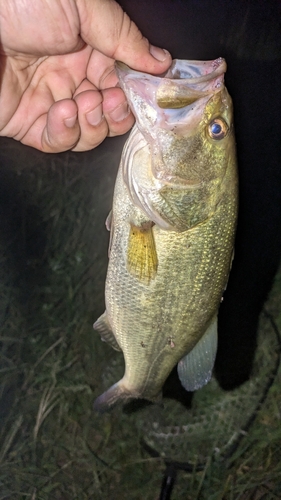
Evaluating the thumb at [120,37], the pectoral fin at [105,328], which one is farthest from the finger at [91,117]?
the pectoral fin at [105,328]

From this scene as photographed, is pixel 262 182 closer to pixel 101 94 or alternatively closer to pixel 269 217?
pixel 269 217

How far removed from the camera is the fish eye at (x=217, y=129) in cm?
125

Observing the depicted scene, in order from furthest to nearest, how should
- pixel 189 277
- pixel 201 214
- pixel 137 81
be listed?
pixel 189 277 < pixel 201 214 < pixel 137 81

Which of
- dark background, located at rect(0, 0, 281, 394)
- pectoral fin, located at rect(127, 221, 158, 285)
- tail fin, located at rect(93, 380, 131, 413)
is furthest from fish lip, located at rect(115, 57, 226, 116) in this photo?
dark background, located at rect(0, 0, 281, 394)

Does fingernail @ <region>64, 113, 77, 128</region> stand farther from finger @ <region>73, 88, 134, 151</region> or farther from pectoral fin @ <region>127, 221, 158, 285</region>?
pectoral fin @ <region>127, 221, 158, 285</region>

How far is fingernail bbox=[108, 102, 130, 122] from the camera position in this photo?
166 cm

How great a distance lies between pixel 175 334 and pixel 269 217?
1622 mm

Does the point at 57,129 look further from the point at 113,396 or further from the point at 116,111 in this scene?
the point at 113,396

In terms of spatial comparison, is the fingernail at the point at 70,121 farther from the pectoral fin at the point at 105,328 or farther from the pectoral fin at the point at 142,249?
the pectoral fin at the point at 105,328

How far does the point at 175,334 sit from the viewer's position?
158 cm

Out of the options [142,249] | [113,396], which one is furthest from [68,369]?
[142,249]

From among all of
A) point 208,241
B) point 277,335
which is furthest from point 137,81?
point 277,335

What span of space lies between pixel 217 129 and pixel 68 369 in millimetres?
2187

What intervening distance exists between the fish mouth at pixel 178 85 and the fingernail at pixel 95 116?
1.48 feet
